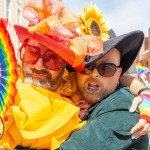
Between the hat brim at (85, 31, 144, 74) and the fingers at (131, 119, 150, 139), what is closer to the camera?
the fingers at (131, 119, 150, 139)

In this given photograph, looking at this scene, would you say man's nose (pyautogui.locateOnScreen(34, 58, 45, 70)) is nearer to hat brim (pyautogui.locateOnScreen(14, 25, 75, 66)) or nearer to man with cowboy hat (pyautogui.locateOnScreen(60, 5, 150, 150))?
hat brim (pyautogui.locateOnScreen(14, 25, 75, 66))

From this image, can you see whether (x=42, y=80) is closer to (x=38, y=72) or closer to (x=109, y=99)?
(x=38, y=72)

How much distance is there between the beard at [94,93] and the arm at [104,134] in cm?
23

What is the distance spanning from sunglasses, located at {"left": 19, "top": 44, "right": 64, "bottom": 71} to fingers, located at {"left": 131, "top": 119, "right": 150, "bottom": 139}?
1.85 feet

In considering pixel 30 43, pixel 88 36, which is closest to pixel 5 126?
pixel 30 43

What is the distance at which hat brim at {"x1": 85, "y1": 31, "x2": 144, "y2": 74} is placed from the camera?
2170mm

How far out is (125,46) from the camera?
235cm

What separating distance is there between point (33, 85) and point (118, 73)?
2.01 ft

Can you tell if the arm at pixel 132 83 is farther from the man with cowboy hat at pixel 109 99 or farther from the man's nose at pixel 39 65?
the man's nose at pixel 39 65

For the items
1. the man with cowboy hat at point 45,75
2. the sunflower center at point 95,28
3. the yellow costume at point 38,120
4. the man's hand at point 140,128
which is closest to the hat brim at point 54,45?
the man with cowboy hat at point 45,75

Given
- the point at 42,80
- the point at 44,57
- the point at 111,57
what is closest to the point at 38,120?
the point at 42,80

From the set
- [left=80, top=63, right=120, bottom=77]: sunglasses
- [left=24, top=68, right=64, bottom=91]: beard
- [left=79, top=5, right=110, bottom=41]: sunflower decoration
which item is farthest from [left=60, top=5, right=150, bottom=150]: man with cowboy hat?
[left=24, top=68, right=64, bottom=91]: beard

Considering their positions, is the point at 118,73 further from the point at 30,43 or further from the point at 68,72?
the point at 30,43

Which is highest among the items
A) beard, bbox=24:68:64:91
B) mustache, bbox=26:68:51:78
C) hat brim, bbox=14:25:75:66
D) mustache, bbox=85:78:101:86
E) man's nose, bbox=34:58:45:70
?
hat brim, bbox=14:25:75:66
